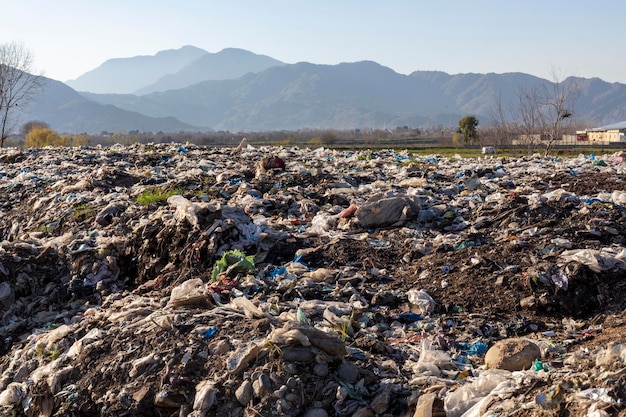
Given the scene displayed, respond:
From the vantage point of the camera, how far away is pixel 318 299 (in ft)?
15.2

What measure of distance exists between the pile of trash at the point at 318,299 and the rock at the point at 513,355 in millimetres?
13

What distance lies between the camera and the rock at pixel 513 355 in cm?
346

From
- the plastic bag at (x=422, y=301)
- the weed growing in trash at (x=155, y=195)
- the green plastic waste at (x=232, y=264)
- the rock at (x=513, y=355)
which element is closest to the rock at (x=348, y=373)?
the rock at (x=513, y=355)

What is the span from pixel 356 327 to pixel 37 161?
1011 centimetres

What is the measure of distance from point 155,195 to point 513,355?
5433 mm

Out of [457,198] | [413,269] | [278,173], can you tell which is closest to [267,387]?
[413,269]

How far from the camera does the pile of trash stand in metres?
3.31

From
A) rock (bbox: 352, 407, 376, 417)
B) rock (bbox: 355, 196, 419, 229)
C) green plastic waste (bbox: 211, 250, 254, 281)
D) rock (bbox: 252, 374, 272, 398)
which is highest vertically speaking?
rock (bbox: 355, 196, 419, 229)

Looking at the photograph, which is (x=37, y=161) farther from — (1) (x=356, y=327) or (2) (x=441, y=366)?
(2) (x=441, y=366)

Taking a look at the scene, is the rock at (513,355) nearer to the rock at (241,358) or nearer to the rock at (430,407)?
the rock at (430,407)

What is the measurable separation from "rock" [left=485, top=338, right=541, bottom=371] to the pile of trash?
1 cm

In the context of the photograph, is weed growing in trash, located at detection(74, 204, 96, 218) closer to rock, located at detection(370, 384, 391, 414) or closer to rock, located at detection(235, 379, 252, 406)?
rock, located at detection(235, 379, 252, 406)

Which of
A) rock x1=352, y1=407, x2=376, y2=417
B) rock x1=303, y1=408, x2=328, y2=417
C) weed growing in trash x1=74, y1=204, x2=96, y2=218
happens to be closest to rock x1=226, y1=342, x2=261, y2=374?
rock x1=303, y1=408, x2=328, y2=417

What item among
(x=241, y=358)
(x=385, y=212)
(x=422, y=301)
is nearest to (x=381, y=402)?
(x=241, y=358)
